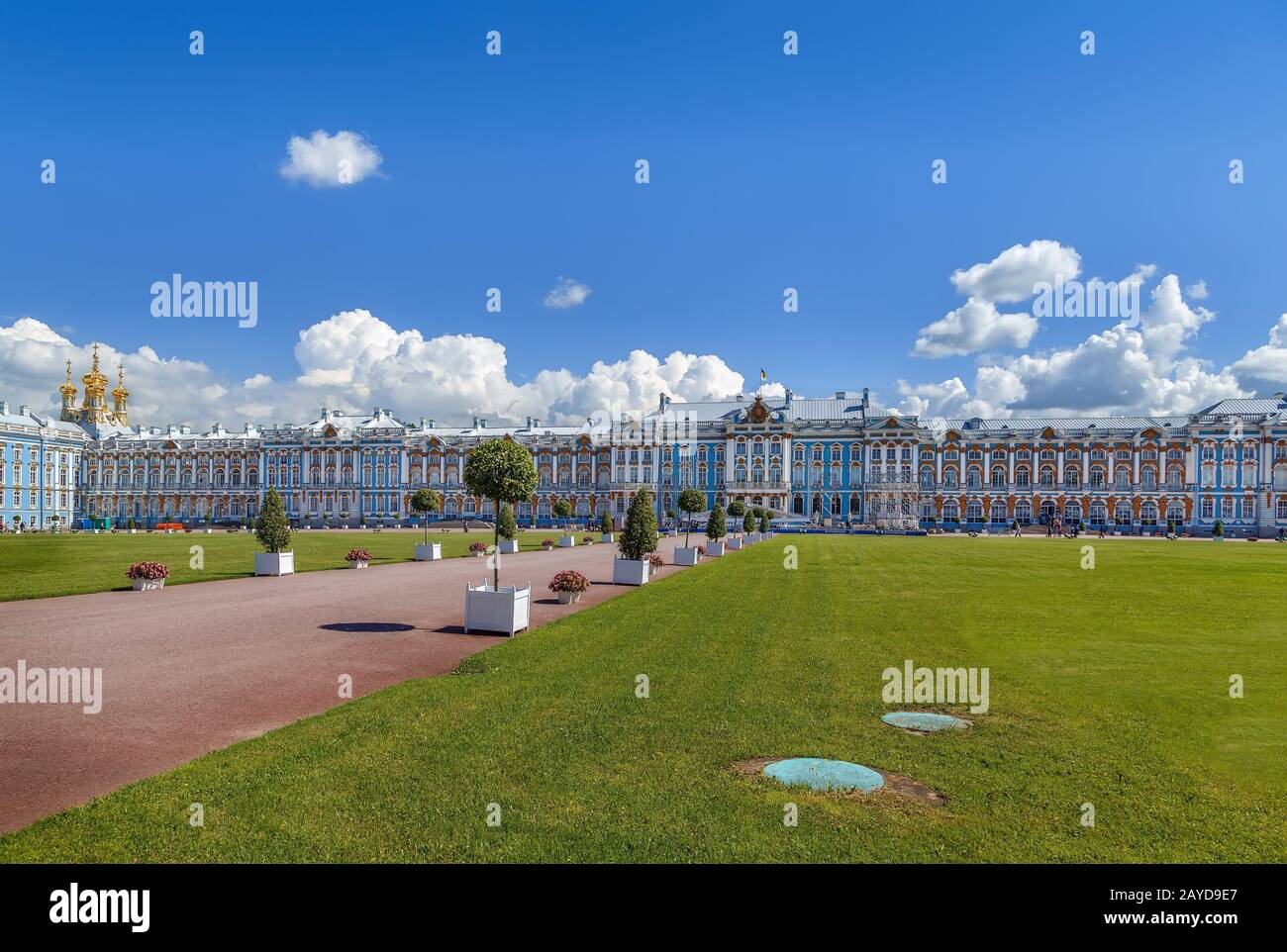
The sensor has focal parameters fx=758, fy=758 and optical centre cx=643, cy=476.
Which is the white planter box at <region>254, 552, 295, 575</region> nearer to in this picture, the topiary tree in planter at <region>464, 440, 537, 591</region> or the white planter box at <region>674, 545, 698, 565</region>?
the topiary tree in planter at <region>464, 440, 537, 591</region>

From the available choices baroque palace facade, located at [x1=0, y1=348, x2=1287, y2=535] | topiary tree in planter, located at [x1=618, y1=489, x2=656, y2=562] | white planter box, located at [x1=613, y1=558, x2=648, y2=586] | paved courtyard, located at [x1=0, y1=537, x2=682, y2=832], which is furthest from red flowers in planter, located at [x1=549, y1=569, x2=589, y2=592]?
baroque palace facade, located at [x1=0, y1=348, x2=1287, y2=535]

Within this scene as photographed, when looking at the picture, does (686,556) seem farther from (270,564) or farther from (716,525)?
(270,564)

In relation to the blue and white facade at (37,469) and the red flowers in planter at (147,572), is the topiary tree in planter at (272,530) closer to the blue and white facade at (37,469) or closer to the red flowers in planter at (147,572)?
the red flowers in planter at (147,572)

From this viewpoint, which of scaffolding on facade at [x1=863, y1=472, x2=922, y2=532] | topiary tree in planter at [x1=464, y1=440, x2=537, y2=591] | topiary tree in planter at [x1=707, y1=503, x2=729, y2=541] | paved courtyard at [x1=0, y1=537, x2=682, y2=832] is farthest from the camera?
scaffolding on facade at [x1=863, y1=472, x2=922, y2=532]

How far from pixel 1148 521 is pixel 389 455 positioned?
10277 centimetres

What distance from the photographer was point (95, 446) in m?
120

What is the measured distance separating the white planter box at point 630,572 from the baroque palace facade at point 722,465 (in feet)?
216

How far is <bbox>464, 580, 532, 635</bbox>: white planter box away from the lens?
16.1 meters

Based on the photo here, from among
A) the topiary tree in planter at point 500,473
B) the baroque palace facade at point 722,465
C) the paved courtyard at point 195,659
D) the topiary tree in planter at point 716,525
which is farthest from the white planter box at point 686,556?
the baroque palace facade at point 722,465

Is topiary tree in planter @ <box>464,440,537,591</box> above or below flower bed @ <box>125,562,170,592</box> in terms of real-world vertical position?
above

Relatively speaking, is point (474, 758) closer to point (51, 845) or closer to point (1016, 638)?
point (51, 845)

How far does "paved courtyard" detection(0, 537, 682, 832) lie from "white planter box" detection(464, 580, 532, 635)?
17.6 inches

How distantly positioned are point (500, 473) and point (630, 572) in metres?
10.3
